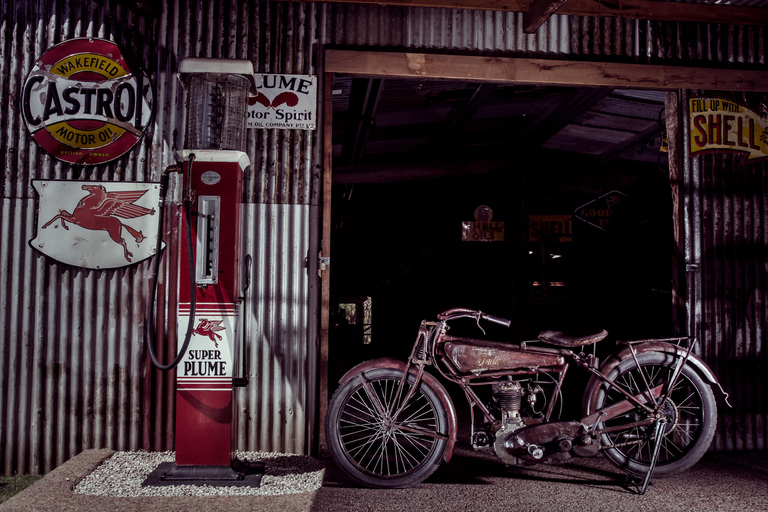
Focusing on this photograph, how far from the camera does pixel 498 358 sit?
395cm

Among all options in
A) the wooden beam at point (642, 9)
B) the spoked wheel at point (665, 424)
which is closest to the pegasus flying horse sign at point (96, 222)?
the wooden beam at point (642, 9)

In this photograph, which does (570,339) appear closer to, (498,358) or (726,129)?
(498,358)

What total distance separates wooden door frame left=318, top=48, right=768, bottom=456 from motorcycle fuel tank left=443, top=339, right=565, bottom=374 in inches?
47.0

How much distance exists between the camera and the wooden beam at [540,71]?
15.4 feet

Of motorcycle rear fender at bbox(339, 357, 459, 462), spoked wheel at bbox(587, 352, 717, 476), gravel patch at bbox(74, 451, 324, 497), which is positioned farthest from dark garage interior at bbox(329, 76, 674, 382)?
gravel patch at bbox(74, 451, 324, 497)

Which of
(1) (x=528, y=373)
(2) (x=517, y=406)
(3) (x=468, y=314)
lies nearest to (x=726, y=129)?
(1) (x=528, y=373)

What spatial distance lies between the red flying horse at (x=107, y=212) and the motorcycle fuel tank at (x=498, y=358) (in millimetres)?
2756

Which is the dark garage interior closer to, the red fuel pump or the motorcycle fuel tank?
the red fuel pump

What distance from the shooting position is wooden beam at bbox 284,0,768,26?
4.78 m

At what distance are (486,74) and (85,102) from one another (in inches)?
136

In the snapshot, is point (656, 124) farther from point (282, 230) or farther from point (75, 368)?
point (75, 368)

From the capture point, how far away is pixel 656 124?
7.73 m

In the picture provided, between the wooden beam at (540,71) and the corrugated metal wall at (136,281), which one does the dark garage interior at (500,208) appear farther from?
the corrugated metal wall at (136,281)

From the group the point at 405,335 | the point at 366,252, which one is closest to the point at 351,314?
the point at 405,335
